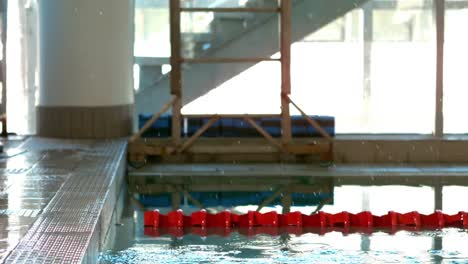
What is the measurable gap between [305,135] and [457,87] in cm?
210

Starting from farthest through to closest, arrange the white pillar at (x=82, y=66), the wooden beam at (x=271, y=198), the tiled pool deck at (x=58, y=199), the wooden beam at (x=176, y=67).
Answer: the white pillar at (x=82, y=66)
the wooden beam at (x=176, y=67)
the wooden beam at (x=271, y=198)
the tiled pool deck at (x=58, y=199)

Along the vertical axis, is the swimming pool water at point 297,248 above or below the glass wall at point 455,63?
below

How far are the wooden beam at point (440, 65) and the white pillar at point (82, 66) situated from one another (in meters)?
3.68

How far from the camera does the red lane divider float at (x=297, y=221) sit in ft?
23.1

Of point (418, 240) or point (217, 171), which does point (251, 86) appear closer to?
point (217, 171)

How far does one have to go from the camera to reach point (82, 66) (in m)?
10.8

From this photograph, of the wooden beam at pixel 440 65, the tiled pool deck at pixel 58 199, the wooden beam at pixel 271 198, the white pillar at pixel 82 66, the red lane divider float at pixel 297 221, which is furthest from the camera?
the wooden beam at pixel 440 65

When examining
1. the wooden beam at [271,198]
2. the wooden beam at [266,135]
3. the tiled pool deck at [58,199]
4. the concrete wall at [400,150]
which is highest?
the wooden beam at [266,135]

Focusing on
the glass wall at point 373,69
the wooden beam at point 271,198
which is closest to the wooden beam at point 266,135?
the wooden beam at point 271,198

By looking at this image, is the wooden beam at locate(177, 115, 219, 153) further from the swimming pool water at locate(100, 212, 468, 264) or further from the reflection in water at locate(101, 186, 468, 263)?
the swimming pool water at locate(100, 212, 468, 264)

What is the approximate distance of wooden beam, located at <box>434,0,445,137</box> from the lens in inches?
448

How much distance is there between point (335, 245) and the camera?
6.29m

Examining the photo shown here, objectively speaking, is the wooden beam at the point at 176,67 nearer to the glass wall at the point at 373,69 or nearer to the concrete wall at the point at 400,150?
the concrete wall at the point at 400,150

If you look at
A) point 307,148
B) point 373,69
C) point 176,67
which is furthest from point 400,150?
point 176,67
